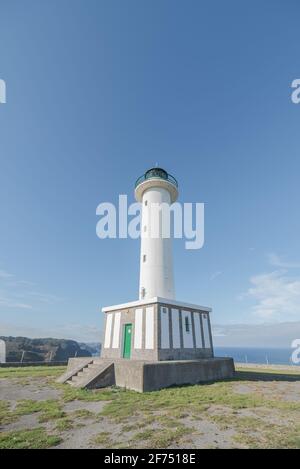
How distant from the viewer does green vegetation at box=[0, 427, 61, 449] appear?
4.84 metres

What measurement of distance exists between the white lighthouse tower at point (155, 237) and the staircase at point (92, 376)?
16.3 feet

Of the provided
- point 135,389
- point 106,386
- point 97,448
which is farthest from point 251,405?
point 106,386

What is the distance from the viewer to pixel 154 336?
42.7 feet

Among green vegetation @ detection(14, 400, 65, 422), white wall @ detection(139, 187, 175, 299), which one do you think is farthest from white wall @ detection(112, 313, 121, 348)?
green vegetation @ detection(14, 400, 65, 422)

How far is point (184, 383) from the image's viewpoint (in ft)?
39.2

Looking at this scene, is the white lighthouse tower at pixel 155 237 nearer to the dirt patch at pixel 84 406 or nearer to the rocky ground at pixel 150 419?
the rocky ground at pixel 150 419

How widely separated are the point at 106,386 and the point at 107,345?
4530 millimetres

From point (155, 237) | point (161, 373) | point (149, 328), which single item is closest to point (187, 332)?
point (149, 328)

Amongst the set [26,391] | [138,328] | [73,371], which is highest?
[138,328]

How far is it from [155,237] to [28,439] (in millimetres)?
13263

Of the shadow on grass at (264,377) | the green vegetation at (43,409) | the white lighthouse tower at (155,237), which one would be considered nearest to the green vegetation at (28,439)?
the green vegetation at (43,409)

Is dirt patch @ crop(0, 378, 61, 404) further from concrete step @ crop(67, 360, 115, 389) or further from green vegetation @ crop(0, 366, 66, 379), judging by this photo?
green vegetation @ crop(0, 366, 66, 379)

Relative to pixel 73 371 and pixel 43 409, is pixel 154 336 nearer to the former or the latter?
pixel 73 371
